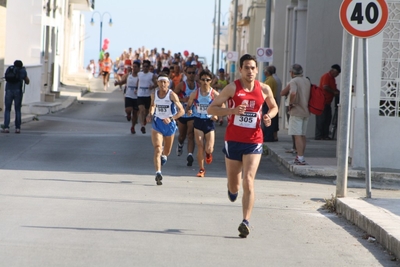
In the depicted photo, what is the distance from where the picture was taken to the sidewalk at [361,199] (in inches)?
365

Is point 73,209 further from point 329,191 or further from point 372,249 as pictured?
point 329,191

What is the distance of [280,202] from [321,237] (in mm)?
2853

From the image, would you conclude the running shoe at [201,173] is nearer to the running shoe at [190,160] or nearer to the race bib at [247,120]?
the running shoe at [190,160]

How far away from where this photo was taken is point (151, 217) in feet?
33.9

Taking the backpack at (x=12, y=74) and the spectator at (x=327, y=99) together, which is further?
the spectator at (x=327, y=99)

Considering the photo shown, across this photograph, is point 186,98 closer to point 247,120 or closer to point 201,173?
point 201,173

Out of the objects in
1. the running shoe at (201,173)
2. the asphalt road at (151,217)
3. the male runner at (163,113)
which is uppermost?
the male runner at (163,113)

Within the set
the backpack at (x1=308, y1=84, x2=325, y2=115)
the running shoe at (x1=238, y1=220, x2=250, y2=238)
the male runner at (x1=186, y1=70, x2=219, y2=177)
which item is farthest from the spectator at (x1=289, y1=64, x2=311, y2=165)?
the running shoe at (x1=238, y1=220, x2=250, y2=238)

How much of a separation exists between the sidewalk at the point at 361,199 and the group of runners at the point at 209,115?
138cm

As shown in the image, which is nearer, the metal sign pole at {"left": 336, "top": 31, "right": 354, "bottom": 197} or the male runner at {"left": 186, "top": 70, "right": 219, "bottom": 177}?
the metal sign pole at {"left": 336, "top": 31, "right": 354, "bottom": 197}

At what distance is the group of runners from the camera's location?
9422 mm

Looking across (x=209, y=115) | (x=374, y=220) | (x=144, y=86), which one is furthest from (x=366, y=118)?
(x=144, y=86)

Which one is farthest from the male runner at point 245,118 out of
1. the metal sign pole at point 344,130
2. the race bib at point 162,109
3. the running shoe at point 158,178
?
the race bib at point 162,109

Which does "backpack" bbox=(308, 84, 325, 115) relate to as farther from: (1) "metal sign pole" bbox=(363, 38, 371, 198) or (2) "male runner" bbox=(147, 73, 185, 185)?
(1) "metal sign pole" bbox=(363, 38, 371, 198)
